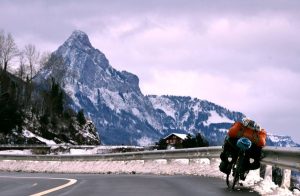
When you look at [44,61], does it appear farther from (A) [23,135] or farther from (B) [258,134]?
(B) [258,134]

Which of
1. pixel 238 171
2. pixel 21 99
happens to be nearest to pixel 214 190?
pixel 238 171

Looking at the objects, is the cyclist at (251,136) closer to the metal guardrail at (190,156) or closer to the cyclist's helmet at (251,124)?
the cyclist's helmet at (251,124)

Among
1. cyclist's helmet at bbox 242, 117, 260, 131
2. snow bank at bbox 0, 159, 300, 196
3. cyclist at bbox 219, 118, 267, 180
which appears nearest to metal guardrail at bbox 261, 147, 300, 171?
cyclist at bbox 219, 118, 267, 180

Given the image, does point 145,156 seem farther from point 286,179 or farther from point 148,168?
point 286,179

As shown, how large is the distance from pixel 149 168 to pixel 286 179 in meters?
13.0

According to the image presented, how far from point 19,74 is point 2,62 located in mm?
5338

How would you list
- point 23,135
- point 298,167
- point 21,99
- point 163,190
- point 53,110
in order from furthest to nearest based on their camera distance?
point 53,110 < point 21,99 < point 23,135 < point 163,190 < point 298,167

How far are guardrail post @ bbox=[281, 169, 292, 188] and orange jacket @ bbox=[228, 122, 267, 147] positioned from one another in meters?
1.17

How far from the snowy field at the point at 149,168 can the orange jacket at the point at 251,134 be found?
0.76 m

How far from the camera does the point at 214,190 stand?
478 inches

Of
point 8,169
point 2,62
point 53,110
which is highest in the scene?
point 2,62

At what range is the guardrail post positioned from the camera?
1055cm

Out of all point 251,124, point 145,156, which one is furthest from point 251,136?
point 145,156

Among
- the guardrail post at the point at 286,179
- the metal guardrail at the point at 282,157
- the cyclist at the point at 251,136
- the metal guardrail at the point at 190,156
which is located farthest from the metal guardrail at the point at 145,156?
the guardrail post at the point at 286,179
